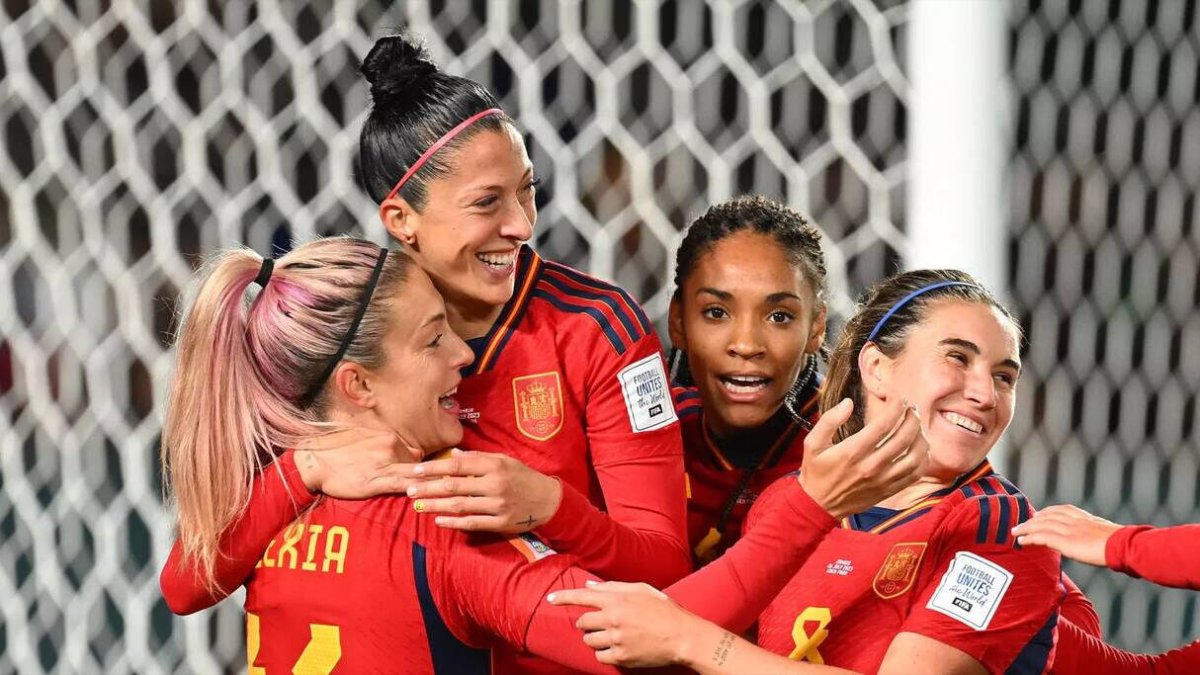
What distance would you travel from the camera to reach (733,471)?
138 cm

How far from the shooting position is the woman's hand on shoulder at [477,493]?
1.01 meters

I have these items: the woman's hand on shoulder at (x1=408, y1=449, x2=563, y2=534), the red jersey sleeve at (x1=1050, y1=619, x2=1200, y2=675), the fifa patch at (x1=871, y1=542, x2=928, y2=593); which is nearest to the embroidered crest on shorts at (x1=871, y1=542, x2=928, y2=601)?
the fifa patch at (x1=871, y1=542, x2=928, y2=593)

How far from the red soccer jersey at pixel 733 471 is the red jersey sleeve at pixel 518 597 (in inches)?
13.1

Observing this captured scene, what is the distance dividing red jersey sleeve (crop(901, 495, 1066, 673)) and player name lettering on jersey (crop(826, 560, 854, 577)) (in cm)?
6

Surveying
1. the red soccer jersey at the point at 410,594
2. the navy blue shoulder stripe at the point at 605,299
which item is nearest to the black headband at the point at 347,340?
the red soccer jersey at the point at 410,594

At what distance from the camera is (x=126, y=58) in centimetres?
219

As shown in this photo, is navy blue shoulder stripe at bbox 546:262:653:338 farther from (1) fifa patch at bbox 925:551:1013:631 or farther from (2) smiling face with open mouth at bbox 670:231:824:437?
(1) fifa patch at bbox 925:551:1013:631

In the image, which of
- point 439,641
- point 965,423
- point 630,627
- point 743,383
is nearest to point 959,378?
point 965,423

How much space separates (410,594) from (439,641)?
0.05 meters

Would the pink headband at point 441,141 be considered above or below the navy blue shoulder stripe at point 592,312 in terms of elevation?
above

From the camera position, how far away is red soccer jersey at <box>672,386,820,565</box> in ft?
4.45

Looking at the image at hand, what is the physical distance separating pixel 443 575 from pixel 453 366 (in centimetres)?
Result: 20

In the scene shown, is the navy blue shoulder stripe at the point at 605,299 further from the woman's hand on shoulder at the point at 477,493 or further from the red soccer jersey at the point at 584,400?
the woman's hand on shoulder at the point at 477,493

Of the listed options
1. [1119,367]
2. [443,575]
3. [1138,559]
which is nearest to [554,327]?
[443,575]
